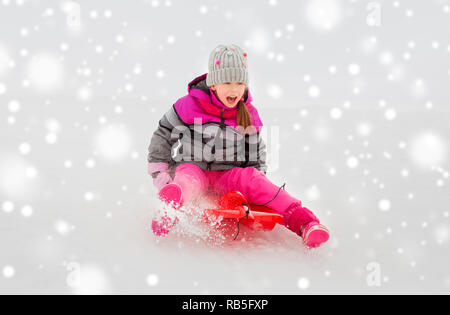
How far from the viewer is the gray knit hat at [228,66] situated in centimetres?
170

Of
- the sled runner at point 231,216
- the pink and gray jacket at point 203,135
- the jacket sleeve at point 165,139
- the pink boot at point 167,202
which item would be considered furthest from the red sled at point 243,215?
the jacket sleeve at point 165,139

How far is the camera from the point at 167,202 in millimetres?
1520

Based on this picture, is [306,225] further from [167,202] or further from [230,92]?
[230,92]

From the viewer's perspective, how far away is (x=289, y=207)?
62.6 inches

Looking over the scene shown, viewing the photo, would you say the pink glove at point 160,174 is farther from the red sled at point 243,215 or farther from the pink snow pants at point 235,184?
the red sled at point 243,215

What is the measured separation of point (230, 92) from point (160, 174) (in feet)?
1.37

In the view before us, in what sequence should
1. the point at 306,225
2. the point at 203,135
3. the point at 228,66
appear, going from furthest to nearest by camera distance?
the point at 203,135
the point at 228,66
the point at 306,225

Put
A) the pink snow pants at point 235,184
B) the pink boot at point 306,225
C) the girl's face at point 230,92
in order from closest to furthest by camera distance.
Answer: the pink boot at point 306,225
the pink snow pants at point 235,184
the girl's face at point 230,92

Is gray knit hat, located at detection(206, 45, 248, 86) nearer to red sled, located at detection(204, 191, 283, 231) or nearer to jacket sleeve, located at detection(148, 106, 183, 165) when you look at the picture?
jacket sleeve, located at detection(148, 106, 183, 165)

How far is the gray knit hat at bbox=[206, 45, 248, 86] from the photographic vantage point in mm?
1699

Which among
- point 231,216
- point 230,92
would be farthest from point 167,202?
point 230,92

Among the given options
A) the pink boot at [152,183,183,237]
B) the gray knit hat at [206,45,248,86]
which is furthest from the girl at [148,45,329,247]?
the pink boot at [152,183,183,237]

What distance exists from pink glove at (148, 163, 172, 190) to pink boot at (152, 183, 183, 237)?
0.71 ft

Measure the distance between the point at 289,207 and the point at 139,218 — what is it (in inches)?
21.7
